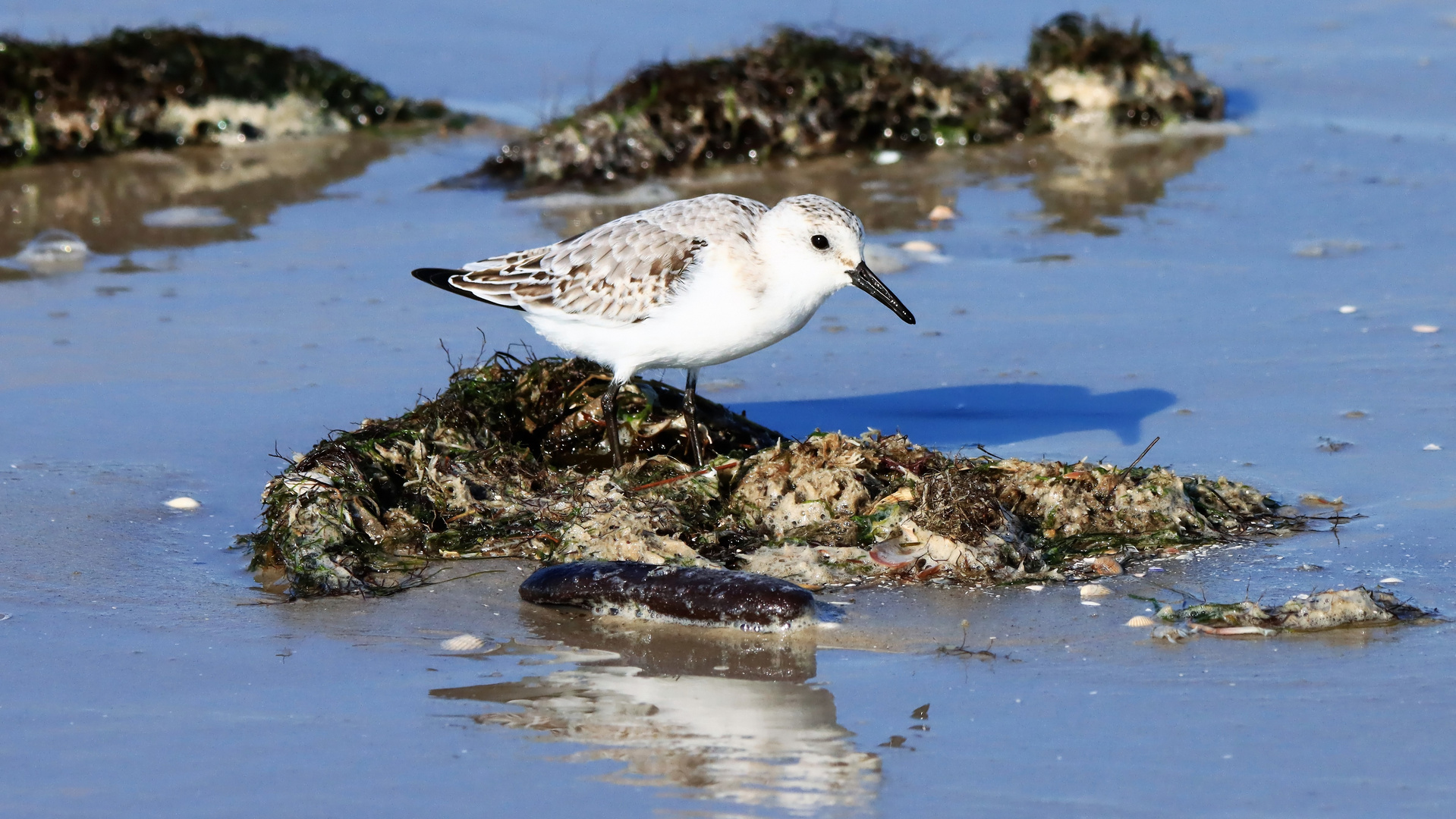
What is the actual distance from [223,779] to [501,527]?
6.01 ft

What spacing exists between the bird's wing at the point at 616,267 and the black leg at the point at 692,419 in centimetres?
35

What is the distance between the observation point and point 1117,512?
5191mm

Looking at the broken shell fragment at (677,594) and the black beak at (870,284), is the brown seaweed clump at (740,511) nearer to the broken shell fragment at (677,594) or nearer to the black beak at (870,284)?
the broken shell fragment at (677,594)

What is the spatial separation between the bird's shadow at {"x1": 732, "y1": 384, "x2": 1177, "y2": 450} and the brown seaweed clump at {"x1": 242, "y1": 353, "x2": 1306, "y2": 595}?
620 millimetres

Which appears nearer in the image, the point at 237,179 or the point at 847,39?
the point at 237,179

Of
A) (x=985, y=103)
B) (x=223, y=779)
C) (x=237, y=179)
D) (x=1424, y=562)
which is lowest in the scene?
(x=223, y=779)

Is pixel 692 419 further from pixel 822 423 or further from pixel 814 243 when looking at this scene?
pixel 814 243

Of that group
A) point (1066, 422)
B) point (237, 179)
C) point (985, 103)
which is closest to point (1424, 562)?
point (1066, 422)

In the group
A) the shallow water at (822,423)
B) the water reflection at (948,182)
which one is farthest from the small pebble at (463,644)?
the water reflection at (948,182)

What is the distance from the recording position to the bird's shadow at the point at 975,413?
6.28 meters

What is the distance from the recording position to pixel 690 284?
19.0ft

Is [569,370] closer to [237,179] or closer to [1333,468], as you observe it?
[1333,468]

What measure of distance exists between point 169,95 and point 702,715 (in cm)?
816

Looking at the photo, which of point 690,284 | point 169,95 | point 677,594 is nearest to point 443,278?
point 690,284
